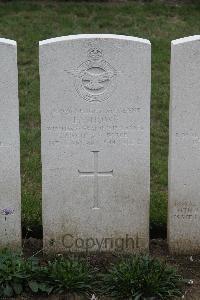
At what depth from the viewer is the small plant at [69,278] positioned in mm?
4988

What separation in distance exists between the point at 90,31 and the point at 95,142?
5117mm

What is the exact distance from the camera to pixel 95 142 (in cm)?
538

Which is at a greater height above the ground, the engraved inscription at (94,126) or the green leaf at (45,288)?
the engraved inscription at (94,126)

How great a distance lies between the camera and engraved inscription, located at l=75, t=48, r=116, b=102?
5.23 m

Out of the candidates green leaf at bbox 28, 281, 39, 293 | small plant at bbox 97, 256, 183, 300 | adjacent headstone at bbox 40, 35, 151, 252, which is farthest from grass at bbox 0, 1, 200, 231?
green leaf at bbox 28, 281, 39, 293

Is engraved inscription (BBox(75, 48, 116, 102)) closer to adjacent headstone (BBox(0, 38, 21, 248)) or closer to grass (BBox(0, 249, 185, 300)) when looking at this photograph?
adjacent headstone (BBox(0, 38, 21, 248))

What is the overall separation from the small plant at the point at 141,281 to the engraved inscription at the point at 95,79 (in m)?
1.21

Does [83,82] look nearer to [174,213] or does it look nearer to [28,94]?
[174,213]

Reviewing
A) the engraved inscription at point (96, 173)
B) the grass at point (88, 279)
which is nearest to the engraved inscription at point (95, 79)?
the engraved inscription at point (96, 173)

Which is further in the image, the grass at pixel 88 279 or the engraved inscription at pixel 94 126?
the engraved inscription at pixel 94 126

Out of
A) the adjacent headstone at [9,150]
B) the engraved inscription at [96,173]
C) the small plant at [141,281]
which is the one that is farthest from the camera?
the engraved inscription at [96,173]

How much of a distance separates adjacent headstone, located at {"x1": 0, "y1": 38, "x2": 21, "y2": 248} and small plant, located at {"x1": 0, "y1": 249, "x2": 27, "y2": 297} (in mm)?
436

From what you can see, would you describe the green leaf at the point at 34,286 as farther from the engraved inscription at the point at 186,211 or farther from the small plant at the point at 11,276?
the engraved inscription at the point at 186,211

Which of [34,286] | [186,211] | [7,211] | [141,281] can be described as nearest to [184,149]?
[186,211]
